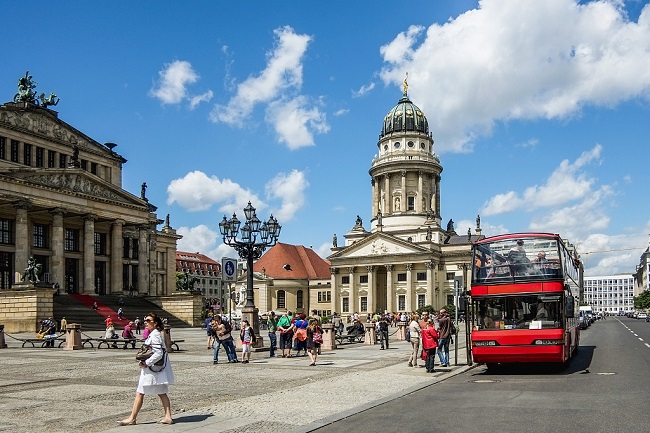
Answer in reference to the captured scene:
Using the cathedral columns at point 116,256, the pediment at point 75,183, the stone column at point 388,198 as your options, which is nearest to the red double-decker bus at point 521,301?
the pediment at point 75,183

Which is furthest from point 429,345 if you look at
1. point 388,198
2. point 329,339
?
point 388,198

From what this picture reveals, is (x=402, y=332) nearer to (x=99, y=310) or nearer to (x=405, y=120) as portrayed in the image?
(x=99, y=310)

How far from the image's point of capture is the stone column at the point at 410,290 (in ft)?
342

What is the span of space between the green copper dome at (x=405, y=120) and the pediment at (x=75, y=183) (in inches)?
2534

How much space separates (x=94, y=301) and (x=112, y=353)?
27.6m

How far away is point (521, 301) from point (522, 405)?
6968mm

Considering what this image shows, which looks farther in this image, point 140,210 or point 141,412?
point 140,210

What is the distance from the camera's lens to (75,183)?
186ft

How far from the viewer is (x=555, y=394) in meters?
14.9

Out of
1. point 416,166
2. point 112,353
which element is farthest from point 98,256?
point 416,166

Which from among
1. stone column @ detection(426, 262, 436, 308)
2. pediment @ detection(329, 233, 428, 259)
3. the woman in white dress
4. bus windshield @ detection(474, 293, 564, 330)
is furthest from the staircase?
stone column @ detection(426, 262, 436, 308)

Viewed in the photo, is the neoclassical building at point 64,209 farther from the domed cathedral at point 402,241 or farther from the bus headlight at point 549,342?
the domed cathedral at point 402,241

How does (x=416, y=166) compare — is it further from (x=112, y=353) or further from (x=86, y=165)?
(x=112, y=353)

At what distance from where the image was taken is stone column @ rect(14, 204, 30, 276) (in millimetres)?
51156
